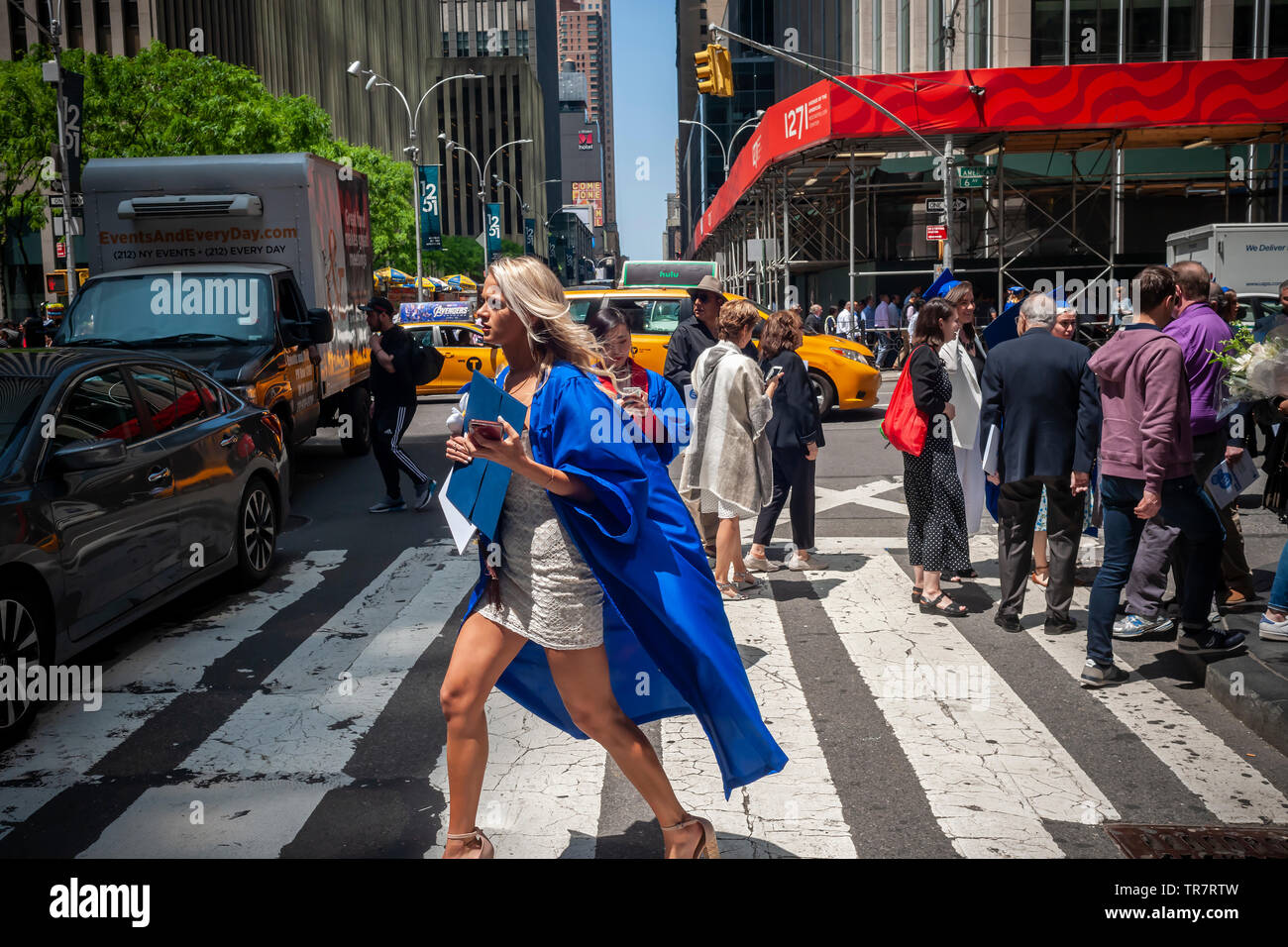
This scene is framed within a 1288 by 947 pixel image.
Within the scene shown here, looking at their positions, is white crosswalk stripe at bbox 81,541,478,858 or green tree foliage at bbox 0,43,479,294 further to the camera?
green tree foliage at bbox 0,43,479,294

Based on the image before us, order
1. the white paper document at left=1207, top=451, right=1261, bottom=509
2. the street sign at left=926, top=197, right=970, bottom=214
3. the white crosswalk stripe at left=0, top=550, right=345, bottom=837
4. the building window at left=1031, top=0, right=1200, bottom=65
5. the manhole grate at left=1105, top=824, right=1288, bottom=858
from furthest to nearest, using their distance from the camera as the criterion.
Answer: the street sign at left=926, top=197, right=970, bottom=214 → the building window at left=1031, top=0, right=1200, bottom=65 → the white paper document at left=1207, top=451, right=1261, bottom=509 → the white crosswalk stripe at left=0, top=550, right=345, bottom=837 → the manhole grate at left=1105, top=824, right=1288, bottom=858

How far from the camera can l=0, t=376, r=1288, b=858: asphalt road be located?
427 centimetres

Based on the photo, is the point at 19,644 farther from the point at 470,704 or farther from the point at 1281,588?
the point at 1281,588

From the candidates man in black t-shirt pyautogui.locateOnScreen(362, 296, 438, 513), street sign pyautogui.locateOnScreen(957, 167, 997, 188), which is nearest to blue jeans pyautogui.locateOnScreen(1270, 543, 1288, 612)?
man in black t-shirt pyautogui.locateOnScreen(362, 296, 438, 513)

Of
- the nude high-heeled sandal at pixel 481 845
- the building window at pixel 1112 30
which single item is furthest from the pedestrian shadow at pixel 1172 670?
the building window at pixel 1112 30

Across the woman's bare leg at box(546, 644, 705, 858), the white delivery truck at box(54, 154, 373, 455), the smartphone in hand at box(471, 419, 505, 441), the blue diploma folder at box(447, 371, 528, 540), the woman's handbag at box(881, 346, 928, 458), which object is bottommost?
the woman's bare leg at box(546, 644, 705, 858)

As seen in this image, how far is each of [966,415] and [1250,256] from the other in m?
12.8

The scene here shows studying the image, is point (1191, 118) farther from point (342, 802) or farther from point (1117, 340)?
point (342, 802)

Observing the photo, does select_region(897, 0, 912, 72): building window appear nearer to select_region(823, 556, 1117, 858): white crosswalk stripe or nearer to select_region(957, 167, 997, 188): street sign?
select_region(957, 167, 997, 188): street sign

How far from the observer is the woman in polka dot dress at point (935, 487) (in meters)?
7.20

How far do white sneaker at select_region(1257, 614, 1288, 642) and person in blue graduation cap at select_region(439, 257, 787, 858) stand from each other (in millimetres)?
3684

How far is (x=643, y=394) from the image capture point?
429 cm

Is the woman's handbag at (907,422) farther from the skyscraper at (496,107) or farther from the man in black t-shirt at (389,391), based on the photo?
the skyscraper at (496,107)
